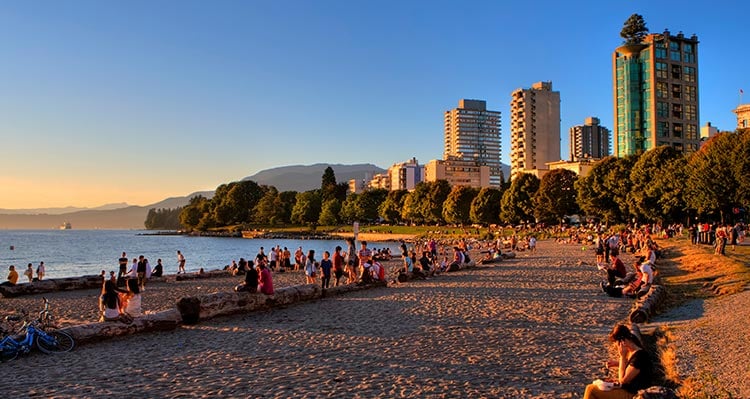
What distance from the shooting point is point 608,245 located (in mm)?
35062

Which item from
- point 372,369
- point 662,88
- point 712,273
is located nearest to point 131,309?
point 372,369

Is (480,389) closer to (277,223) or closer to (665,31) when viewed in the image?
(665,31)

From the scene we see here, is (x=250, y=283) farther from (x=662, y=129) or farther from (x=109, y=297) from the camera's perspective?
(x=662, y=129)

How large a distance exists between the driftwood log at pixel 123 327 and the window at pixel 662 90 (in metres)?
102

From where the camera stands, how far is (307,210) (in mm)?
157375

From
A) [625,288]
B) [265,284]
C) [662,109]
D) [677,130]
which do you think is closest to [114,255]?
[265,284]

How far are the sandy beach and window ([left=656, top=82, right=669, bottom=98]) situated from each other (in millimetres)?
92215

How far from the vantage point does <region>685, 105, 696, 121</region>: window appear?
102 m

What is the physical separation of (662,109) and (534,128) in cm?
8123

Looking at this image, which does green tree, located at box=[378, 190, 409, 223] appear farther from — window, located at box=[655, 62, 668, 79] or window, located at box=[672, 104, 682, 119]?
window, located at box=[655, 62, 668, 79]

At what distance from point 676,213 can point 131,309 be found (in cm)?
6635

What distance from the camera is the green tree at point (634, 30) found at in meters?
103

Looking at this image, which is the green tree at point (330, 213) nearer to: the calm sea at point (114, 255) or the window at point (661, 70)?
the calm sea at point (114, 255)

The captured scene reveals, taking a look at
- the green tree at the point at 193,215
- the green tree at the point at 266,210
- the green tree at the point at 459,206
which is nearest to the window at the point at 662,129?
the green tree at the point at 459,206
